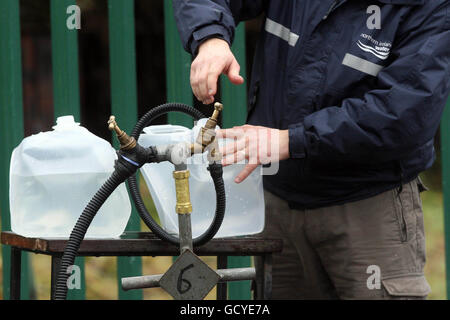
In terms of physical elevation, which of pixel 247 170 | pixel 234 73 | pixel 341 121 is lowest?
pixel 247 170

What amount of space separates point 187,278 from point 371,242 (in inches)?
32.0

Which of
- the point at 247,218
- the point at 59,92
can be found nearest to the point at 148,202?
the point at 59,92

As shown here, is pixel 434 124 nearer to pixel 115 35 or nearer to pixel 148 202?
pixel 115 35

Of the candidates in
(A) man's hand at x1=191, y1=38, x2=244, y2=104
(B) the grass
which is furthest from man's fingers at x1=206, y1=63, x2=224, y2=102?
(B) the grass

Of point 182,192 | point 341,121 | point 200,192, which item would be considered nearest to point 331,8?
point 341,121

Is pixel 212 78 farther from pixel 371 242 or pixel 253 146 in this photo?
pixel 371 242

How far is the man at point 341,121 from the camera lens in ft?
6.38

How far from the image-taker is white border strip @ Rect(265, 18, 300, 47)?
2.17 m

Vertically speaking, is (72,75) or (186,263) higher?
(72,75)

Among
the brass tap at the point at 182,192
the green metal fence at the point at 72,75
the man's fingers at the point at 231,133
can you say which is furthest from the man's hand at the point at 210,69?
the green metal fence at the point at 72,75

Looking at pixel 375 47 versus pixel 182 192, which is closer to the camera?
pixel 182 192

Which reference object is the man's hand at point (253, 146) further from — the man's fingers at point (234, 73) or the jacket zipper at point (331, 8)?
the jacket zipper at point (331, 8)

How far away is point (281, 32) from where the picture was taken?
7.36ft

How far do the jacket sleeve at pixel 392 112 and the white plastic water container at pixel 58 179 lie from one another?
1.82 ft
